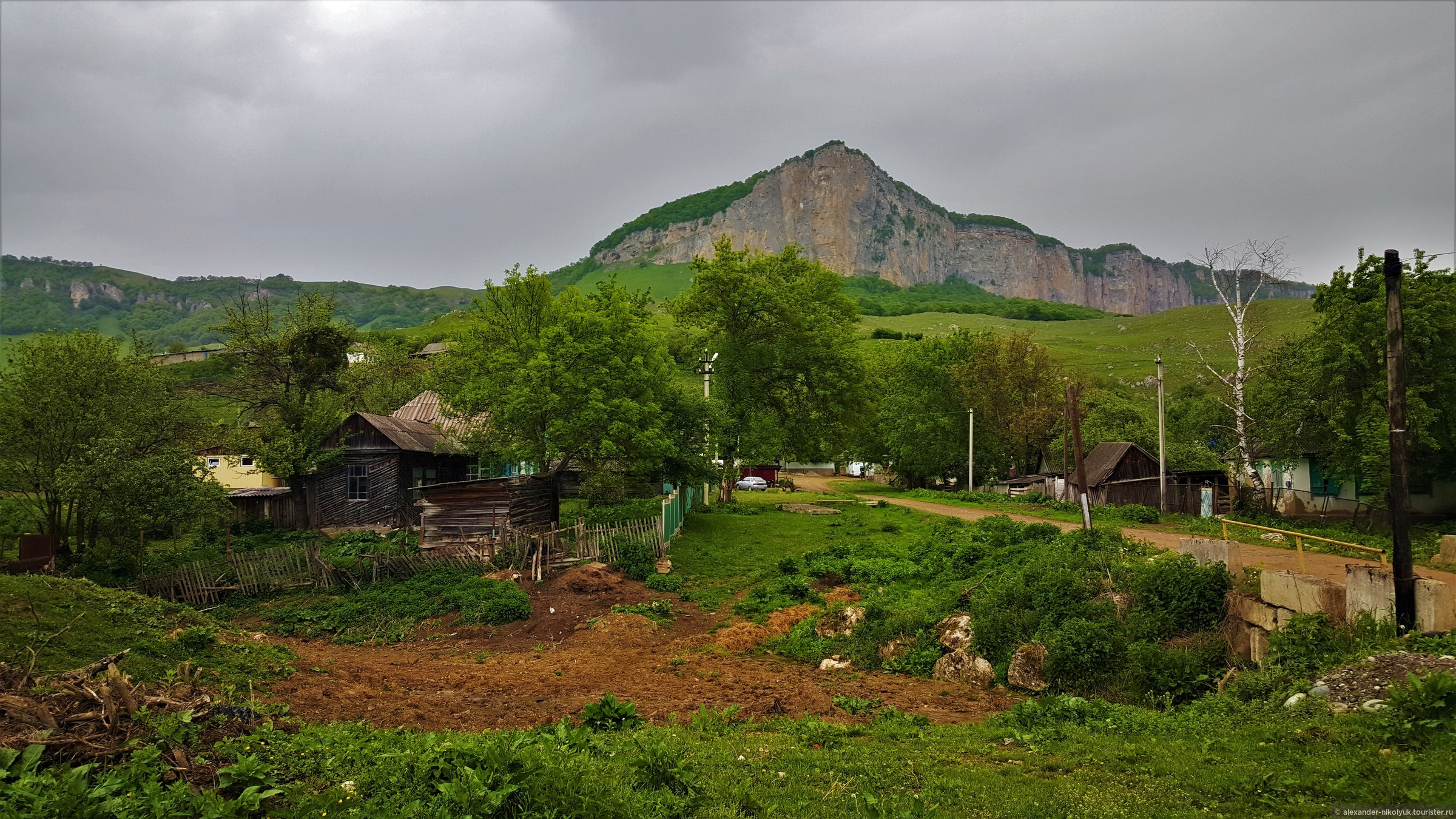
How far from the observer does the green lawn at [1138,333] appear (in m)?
98.5

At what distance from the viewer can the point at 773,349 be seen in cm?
3928

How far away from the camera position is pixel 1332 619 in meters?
10.8

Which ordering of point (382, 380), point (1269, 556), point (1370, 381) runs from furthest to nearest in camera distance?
point (382, 380) < point (1370, 381) < point (1269, 556)

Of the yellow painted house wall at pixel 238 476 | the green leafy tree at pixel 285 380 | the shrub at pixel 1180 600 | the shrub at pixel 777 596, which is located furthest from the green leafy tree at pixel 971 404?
the shrub at pixel 1180 600

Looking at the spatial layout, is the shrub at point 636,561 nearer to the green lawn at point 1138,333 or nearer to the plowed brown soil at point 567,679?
the plowed brown soil at point 567,679

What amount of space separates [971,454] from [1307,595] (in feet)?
129

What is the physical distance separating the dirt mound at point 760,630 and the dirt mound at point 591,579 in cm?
463

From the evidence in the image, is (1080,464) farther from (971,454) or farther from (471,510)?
(971,454)

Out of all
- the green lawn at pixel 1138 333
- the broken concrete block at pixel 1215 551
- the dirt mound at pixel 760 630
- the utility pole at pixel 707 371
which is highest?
the green lawn at pixel 1138 333

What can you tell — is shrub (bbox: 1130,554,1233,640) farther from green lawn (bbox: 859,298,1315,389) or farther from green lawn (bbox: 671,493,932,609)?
green lawn (bbox: 859,298,1315,389)

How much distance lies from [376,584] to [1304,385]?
34.7 metres

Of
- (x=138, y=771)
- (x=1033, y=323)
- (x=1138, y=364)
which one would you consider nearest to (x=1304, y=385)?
(x=138, y=771)

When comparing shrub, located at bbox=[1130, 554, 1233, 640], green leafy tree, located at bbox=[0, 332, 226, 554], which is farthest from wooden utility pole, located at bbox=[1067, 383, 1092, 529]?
green leafy tree, located at bbox=[0, 332, 226, 554]

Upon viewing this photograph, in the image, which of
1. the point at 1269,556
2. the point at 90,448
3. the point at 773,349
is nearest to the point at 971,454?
the point at 773,349
